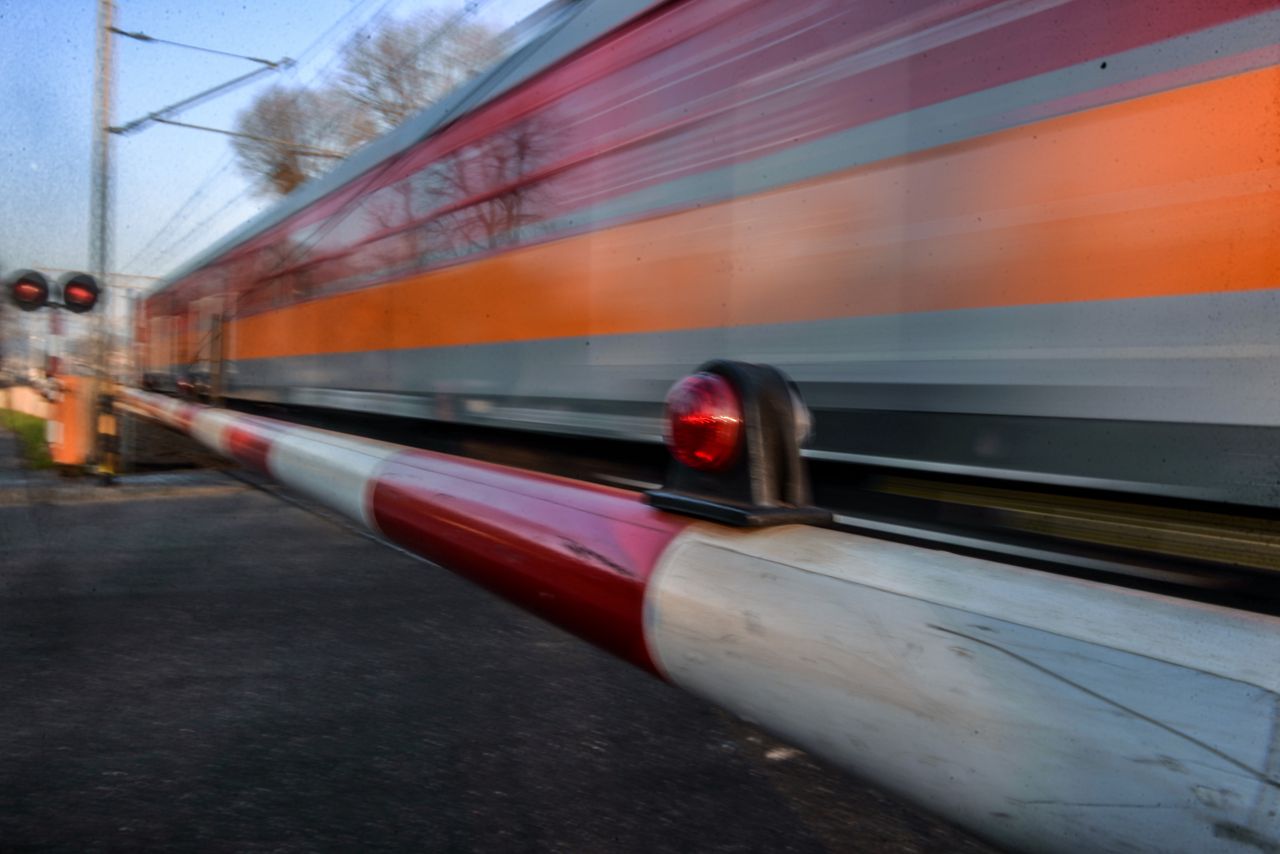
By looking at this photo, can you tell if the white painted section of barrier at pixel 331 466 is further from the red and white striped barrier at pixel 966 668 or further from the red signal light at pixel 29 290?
the red signal light at pixel 29 290

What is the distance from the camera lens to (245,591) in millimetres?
4105

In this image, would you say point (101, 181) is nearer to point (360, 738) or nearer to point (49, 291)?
point (49, 291)

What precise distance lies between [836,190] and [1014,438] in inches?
35.0

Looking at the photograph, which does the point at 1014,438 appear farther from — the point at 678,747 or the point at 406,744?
the point at 406,744

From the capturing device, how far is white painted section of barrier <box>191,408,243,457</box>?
548 cm

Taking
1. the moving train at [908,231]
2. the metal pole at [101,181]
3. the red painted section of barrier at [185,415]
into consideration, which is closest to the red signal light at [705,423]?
the moving train at [908,231]

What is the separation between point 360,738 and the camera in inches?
99.8

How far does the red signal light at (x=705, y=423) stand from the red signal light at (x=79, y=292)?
A: 8.69m

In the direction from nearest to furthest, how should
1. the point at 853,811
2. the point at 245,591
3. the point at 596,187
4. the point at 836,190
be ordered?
the point at 853,811 → the point at 836,190 → the point at 596,187 → the point at 245,591

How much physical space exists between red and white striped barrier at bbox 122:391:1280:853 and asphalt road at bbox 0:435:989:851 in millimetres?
783

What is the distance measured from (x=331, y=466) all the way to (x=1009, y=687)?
283cm

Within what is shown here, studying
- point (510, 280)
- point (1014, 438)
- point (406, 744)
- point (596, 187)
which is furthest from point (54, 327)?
point (1014, 438)

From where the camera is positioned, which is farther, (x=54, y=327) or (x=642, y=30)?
(x=54, y=327)

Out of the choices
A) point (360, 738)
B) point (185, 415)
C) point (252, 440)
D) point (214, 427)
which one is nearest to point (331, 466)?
point (360, 738)
